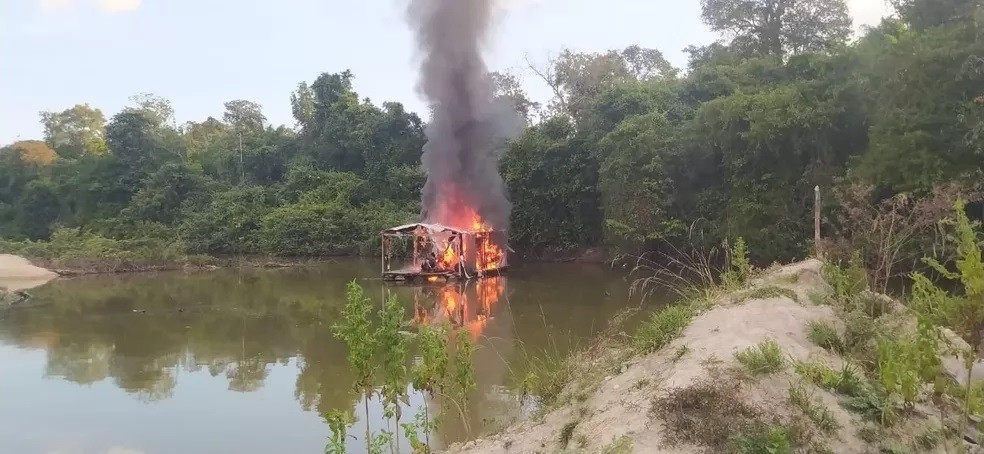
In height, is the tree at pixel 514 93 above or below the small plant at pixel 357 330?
above

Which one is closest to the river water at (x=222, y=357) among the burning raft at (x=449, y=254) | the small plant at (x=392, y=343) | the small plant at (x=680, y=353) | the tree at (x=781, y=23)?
the small plant at (x=392, y=343)

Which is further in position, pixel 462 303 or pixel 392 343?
pixel 462 303

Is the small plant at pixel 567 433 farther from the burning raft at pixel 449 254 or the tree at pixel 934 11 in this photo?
the burning raft at pixel 449 254

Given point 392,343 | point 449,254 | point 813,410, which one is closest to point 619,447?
point 813,410

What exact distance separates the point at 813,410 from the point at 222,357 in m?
8.45

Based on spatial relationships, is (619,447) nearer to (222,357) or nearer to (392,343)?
(392,343)

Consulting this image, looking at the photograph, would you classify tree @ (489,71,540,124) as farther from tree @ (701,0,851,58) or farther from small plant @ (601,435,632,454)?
small plant @ (601,435,632,454)

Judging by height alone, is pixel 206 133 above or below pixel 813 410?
above

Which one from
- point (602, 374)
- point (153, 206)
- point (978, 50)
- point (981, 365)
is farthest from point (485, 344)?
point (153, 206)

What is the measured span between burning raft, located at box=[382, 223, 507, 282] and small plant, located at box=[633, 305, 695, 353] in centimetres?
1247

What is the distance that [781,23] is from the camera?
25938 mm

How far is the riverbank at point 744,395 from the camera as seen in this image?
3.85 m

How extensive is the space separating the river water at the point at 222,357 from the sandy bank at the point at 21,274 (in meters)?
1.49

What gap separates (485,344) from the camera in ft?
32.7
